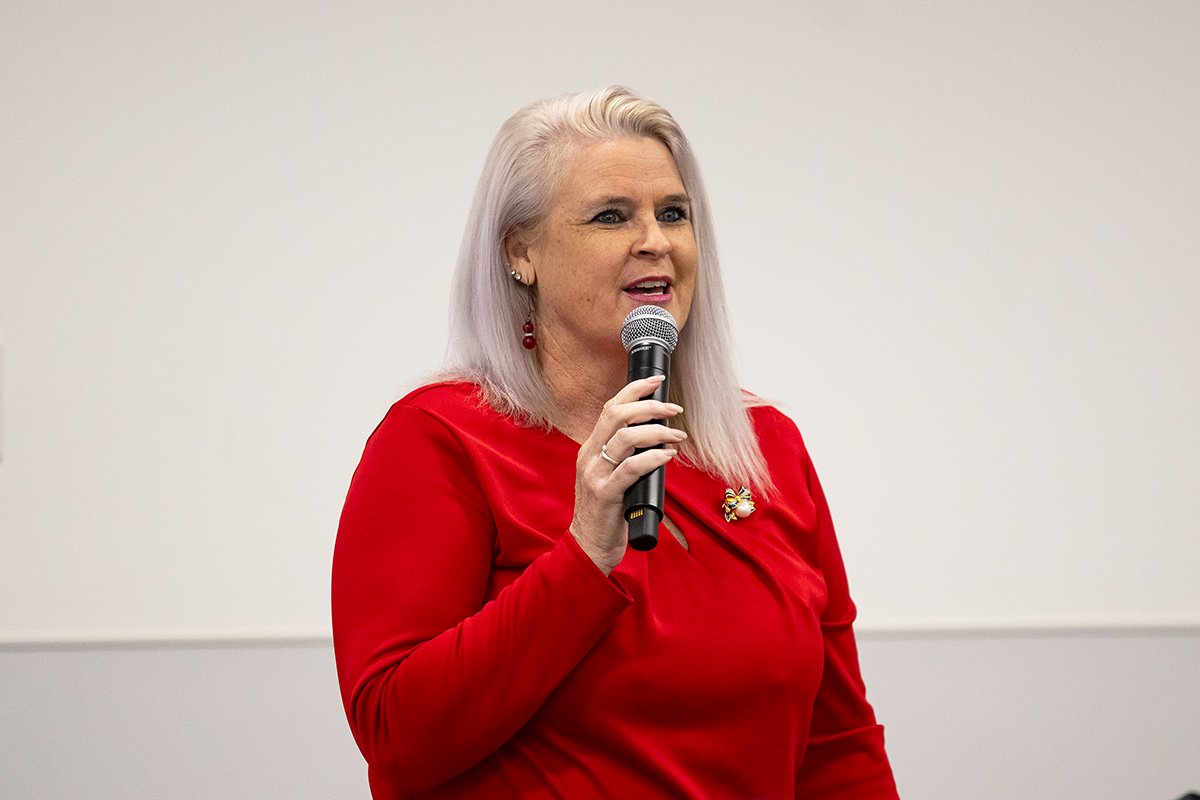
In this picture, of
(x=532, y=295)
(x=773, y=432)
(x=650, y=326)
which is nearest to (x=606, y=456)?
(x=650, y=326)

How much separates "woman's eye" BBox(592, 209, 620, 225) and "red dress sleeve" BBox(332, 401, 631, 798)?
31 cm

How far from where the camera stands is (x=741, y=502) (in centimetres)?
156

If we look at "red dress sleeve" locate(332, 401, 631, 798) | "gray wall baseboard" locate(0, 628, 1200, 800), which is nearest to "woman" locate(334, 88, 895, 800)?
"red dress sleeve" locate(332, 401, 631, 798)

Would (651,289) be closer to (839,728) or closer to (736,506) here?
(736,506)

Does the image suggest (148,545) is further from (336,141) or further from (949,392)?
(949,392)

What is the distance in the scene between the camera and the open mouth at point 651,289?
1.48 m

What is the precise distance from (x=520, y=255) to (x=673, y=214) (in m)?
0.20

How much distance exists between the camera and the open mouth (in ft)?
4.86

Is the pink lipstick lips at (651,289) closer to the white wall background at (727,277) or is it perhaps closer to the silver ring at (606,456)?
the silver ring at (606,456)

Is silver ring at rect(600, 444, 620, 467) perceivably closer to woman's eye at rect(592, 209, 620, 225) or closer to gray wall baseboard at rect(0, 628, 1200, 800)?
woman's eye at rect(592, 209, 620, 225)

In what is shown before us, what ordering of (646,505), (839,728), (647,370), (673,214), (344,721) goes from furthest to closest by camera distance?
(344,721) < (839,728) < (673,214) < (647,370) < (646,505)

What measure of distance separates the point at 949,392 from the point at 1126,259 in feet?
1.96

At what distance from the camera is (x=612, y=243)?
1473mm

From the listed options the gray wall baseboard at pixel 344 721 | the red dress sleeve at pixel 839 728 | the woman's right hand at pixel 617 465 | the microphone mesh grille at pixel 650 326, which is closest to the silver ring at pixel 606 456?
the woman's right hand at pixel 617 465
